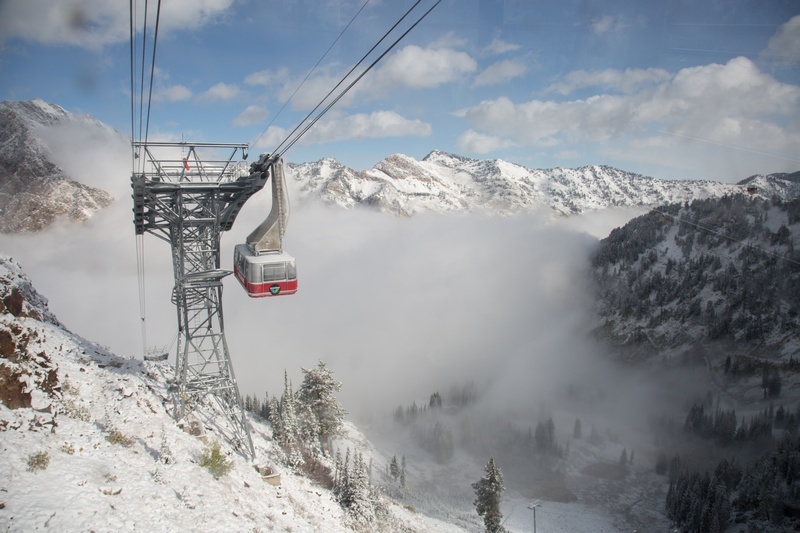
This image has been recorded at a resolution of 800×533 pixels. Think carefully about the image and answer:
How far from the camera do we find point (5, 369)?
16438 mm

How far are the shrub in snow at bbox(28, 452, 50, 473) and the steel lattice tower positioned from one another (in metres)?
9.78

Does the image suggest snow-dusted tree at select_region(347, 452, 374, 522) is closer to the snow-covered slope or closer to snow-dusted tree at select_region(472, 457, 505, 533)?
the snow-covered slope

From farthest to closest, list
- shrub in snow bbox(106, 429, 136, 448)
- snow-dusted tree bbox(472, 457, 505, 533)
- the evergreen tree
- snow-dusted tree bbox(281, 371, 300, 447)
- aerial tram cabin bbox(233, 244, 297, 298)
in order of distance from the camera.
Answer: the evergreen tree < snow-dusted tree bbox(472, 457, 505, 533) < snow-dusted tree bbox(281, 371, 300, 447) < aerial tram cabin bbox(233, 244, 297, 298) < shrub in snow bbox(106, 429, 136, 448)

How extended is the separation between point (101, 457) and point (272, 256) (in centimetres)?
1068

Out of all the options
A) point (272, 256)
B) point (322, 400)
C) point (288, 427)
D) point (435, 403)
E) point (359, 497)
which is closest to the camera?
point (272, 256)

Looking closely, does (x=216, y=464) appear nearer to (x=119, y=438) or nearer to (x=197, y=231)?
(x=119, y=438)

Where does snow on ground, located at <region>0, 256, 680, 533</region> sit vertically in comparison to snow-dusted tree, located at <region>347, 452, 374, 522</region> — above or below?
above

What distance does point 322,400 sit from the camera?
4434cm

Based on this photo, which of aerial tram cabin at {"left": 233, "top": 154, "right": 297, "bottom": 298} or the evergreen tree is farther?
the evergreen tree

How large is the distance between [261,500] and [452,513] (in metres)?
74.7

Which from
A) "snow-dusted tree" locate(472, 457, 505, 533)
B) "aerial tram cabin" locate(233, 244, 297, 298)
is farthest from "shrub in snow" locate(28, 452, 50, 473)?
"snow-dusted tree" locate(472, 457, 505, 533)

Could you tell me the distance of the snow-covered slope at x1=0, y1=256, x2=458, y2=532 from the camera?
1294 cm

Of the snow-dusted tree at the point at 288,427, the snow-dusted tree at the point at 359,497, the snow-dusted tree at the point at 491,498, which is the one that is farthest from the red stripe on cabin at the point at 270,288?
the snow-dusted tree at the point at 491,498

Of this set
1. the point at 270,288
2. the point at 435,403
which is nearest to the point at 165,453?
the point at 270,288
